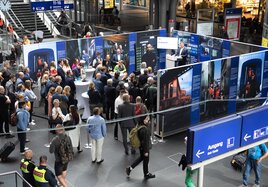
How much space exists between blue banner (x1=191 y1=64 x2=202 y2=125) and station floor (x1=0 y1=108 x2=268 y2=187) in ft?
4.42

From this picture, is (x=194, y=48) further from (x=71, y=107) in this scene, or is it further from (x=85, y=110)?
(x=71, y=107)

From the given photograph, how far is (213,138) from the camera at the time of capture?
6.44m

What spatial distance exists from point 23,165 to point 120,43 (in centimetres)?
→ 1052

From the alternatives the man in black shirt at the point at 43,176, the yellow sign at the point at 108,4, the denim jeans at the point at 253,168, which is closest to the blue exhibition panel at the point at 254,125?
the denim jeans at the point at 253,168

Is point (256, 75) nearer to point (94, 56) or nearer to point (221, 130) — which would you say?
point (94, 56)

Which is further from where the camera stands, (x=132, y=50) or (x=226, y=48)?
(x=132, y=50)

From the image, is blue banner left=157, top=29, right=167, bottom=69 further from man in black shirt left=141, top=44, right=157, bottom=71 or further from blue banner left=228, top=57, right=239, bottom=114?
blue banner left=228, top=57, right=239, bottom=114

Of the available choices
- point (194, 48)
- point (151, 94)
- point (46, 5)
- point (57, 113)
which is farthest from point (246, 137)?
point (46, 5)

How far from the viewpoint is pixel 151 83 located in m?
12.7

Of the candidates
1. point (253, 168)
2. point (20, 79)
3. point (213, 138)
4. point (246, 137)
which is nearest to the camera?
point (213, 138)

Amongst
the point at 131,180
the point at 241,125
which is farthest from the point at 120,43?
the point at 241,125

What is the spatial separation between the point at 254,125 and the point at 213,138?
Result: 1025mm

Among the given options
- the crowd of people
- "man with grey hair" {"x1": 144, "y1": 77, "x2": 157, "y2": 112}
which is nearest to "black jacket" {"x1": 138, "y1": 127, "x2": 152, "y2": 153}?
the crowd of people

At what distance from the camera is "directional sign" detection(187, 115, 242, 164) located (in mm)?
6195
